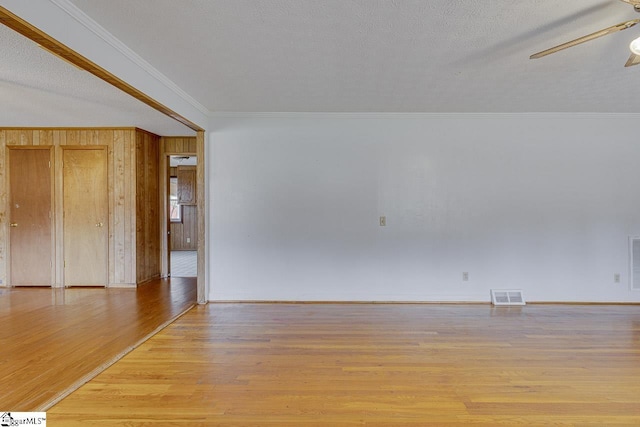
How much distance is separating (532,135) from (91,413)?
505cm

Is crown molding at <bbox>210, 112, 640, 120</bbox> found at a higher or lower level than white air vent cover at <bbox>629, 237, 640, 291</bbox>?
higher

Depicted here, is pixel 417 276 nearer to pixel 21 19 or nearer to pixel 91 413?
pixel 91 413

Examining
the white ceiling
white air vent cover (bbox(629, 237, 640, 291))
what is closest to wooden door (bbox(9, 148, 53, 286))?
the white ceiling

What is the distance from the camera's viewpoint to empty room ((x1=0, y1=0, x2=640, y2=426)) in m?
2.08

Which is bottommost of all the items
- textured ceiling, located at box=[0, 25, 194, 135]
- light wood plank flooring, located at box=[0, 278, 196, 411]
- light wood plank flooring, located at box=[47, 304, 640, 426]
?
light wood plank flooring, located at box=[47, 304, 640, 426]

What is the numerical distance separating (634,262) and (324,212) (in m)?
3.91

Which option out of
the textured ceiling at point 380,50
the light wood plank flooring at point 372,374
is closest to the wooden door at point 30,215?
the light wood plank flooring at point 372,374

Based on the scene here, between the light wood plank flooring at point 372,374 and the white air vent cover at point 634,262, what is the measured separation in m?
0.85

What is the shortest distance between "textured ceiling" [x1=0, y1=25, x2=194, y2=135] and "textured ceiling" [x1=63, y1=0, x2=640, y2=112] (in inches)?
30.3

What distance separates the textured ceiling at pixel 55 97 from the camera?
104 inches

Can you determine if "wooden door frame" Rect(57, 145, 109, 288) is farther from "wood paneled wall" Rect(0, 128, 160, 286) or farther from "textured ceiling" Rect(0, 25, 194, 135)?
"textured ceiling" Rect(0, 25, 194, 135)

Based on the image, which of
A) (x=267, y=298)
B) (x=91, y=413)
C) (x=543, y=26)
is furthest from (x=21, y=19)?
(x=267, y=298)

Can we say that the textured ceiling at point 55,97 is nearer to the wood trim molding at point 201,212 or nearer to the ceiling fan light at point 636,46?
the wood trim molding at point 201,212

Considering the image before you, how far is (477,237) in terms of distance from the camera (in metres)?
4.30
